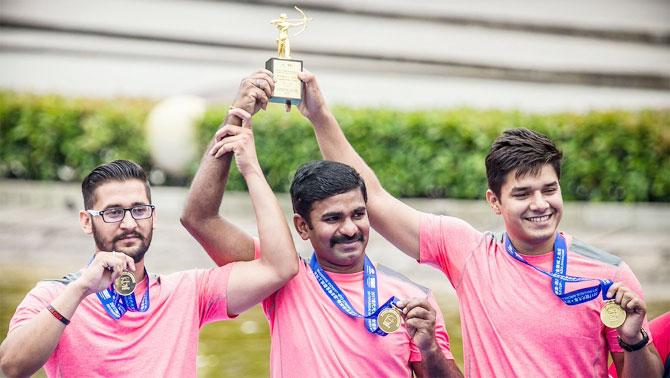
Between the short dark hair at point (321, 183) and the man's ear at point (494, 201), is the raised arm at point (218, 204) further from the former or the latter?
the man's ear at point (494, 201)

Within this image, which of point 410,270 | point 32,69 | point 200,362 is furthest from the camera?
point 32,69

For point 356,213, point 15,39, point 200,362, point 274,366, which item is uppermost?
point 15,39

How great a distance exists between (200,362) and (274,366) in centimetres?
336

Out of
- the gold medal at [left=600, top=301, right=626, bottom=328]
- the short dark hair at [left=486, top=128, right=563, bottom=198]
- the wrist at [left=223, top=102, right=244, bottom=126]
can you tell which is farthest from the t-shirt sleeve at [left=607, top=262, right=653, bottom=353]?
the wrist at [left=223, top=102, right=244, bottom=126]

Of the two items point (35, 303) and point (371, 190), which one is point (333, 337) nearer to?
point (371, 190)

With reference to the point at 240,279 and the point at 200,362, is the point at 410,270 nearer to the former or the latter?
the point at 200,362

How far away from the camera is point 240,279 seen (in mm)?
3656

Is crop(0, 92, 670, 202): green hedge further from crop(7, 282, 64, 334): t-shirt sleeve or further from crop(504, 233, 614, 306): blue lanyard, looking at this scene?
crop(7, 282, 64, 334): t-shirt sleeve

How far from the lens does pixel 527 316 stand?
3.55m

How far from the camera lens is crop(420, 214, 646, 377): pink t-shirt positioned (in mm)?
3518

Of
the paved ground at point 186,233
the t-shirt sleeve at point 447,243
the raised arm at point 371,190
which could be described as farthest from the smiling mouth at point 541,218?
the paved ground at point 186,233

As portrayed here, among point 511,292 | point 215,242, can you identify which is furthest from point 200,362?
point 511,292

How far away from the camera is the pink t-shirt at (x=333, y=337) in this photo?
352 centimetres

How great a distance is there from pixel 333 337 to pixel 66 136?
876 cm
